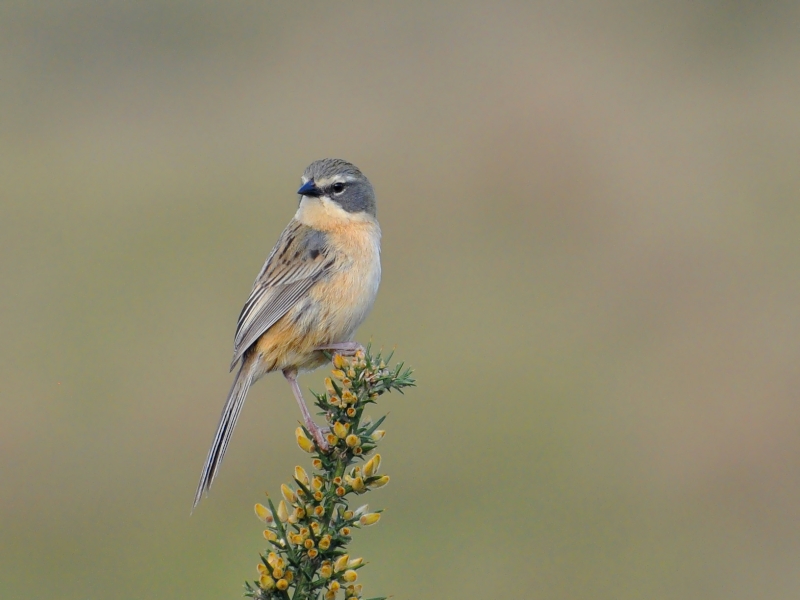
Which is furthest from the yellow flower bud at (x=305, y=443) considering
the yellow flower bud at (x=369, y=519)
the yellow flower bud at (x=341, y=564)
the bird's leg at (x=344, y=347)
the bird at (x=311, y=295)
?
the bird's leg at (x=344, y=347)

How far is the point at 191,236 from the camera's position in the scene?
48.6ft

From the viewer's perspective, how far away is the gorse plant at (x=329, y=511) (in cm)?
274

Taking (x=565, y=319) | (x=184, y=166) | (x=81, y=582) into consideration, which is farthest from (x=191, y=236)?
(x=81, y=582)

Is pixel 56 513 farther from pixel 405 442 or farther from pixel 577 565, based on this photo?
pixel 577 565

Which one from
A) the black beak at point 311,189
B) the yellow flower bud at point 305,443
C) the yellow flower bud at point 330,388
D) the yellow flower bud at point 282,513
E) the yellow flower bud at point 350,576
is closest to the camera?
the yellow flower bud at point 350,576

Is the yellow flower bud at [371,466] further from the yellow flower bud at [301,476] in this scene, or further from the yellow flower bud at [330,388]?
the yellow flower bud at [330,388]

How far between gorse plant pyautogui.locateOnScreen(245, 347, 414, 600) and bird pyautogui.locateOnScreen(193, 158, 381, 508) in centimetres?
195

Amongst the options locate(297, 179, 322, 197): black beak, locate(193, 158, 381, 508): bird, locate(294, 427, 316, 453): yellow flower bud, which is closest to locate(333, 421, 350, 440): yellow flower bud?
locate(294, 427, 316, 453): yellow flower bud

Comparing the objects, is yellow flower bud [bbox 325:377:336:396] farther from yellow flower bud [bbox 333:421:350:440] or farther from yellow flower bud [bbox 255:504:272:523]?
yellow flower bud [bbox 255:504:272:523]

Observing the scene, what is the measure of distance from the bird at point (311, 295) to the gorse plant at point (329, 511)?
76.8 inches

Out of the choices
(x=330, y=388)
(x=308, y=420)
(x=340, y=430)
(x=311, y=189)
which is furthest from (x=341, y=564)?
(x=311, y=189)

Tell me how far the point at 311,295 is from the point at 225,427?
1.05 m

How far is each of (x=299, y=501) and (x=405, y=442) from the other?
780 centimetres

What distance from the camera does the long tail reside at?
4438mm
